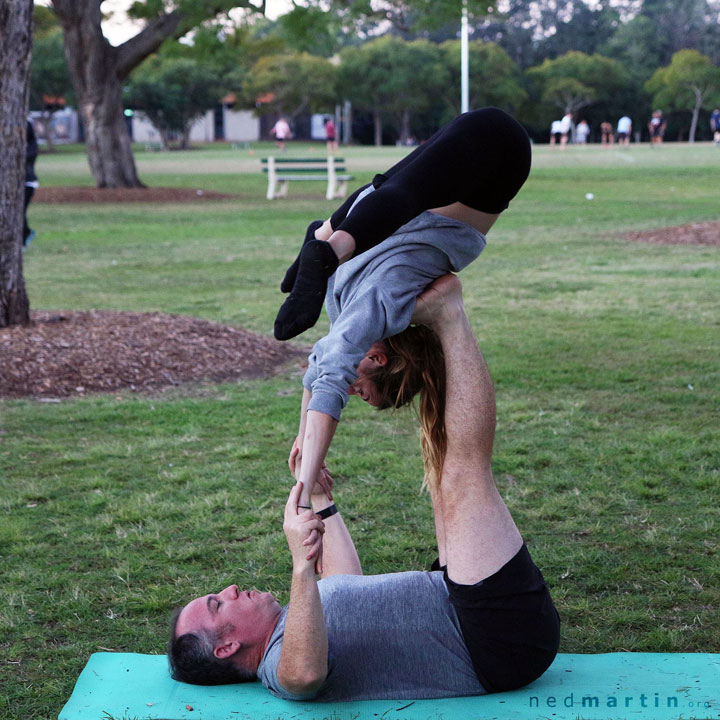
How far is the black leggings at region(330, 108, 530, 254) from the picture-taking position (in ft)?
10.7

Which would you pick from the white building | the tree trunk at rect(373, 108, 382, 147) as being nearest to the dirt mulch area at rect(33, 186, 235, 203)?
the tree trunk at rect(373, 108, 382, 147)

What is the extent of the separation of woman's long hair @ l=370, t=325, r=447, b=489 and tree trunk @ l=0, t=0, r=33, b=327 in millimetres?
5376

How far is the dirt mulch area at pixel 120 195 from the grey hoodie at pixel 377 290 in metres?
21.0

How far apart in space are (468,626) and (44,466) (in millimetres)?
3503

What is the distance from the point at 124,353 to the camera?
787 centimetres

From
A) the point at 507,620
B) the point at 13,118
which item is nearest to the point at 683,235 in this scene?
the point at 13,118

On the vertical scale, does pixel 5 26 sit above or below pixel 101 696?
above

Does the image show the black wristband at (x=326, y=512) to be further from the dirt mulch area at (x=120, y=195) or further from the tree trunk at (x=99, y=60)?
the dirt mulch area at (x=120, y=195)

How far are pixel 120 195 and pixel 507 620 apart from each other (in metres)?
22.3

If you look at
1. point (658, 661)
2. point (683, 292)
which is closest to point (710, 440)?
point (658, 661)

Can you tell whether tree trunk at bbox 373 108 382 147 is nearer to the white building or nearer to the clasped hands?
the white building

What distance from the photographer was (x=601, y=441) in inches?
240

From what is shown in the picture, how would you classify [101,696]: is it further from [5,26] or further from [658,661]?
[5,26]

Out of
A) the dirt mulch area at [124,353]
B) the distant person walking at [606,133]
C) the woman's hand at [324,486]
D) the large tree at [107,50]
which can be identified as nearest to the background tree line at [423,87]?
the distant person walking at [606,133]
